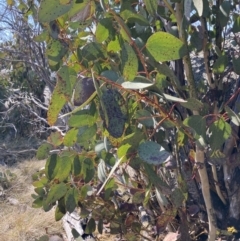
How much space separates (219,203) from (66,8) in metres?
0.89

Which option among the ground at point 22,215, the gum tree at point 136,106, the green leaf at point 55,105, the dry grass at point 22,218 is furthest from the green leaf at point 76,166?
the dry grass at point 22,218

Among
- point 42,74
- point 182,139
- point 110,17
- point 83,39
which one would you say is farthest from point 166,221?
point 42,74

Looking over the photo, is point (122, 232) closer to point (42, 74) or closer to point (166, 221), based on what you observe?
point (166, 221)

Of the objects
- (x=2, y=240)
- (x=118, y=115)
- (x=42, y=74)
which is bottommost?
(x=2, y=240)

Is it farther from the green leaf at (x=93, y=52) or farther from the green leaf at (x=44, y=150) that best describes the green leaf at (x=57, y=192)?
the green leaf at (x=93, y=52)

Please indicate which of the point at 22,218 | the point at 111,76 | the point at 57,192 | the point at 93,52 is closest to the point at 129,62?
the point at 111,76

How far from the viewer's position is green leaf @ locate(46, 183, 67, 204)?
1.12 meters

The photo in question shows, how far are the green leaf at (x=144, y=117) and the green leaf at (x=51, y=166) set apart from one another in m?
0.21

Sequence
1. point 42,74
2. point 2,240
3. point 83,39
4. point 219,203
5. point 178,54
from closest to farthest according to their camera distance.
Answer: point 178,54 < point 83,39 < point 219,203 < point 42,74 < point 2,240

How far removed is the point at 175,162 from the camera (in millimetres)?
1208

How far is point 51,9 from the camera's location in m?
0.79

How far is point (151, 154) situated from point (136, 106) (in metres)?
0.10

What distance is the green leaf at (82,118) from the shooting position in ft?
2.77

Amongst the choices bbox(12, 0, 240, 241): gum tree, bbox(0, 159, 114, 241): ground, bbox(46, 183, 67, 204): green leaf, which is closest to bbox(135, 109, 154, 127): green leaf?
bbox(12, 0, 240, 241): gum tree
